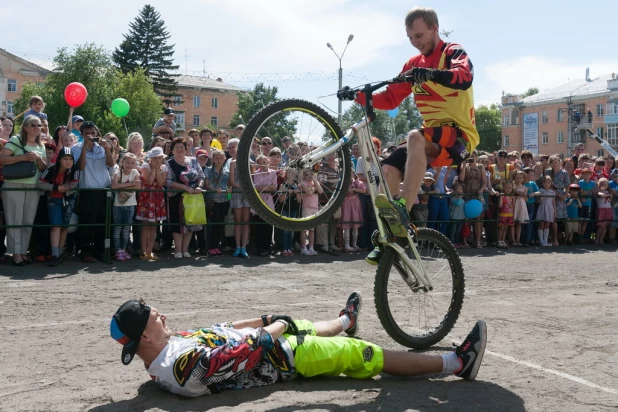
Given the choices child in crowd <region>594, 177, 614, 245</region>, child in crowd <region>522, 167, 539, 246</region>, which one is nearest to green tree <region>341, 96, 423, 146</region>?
child in crowd <region>522, 167, 539, 246</region>

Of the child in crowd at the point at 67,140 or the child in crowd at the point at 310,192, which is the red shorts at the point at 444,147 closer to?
the child in crowd at the point at 310,192

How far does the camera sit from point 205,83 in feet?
302

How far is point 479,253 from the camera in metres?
13.3

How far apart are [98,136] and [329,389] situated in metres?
7.59

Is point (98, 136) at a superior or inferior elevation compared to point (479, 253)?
superior

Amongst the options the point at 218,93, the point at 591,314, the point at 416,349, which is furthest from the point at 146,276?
the point at 218,93

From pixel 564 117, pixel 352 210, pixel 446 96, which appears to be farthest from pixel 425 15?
pixel 564 117

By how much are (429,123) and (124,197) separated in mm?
Result: 6537

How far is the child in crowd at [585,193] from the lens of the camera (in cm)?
1585

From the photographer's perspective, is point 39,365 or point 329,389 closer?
point 329,389

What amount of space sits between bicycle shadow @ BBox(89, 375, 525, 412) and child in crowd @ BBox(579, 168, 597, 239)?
12.9 m

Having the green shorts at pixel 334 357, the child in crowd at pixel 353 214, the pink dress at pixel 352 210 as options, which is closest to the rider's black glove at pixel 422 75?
the green shorts at pixel 334 357

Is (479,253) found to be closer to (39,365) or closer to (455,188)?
(455,188)

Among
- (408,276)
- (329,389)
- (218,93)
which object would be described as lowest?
(329,389)
